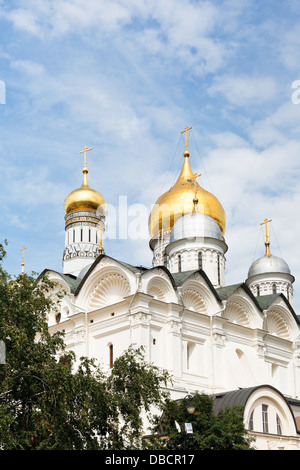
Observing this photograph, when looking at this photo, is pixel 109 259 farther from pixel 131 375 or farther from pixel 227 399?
pixel 131 375

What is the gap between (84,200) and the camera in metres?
45.3

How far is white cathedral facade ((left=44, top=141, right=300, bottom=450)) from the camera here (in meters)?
28.2

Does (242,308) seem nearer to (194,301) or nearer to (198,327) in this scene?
(194,301)

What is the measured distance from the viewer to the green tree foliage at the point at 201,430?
815 inches

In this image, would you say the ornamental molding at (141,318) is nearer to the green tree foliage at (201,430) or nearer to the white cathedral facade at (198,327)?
the white cathedral facade at (198,327)

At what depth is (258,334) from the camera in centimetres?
3409

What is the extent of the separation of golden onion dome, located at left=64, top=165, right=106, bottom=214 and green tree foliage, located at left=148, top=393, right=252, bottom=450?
24455 millimetres

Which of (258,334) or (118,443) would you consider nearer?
(118,443)

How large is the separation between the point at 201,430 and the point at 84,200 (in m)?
25.9

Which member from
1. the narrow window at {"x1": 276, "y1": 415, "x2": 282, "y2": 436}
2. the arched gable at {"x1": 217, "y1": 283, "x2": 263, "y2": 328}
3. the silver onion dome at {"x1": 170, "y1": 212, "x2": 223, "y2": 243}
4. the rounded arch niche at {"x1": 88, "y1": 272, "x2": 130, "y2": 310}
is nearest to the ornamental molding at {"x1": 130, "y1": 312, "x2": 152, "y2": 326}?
the rounded arch niche at {"x1": 88, "y1": 272, "x2": 130, "y2": 310}

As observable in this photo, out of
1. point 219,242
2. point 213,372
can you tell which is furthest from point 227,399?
point 219,242

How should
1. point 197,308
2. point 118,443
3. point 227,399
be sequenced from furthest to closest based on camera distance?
point 197,308, point 227,399, point 118,443

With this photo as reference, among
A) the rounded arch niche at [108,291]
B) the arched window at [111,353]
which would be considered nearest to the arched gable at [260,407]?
the arched window at [111,353]
